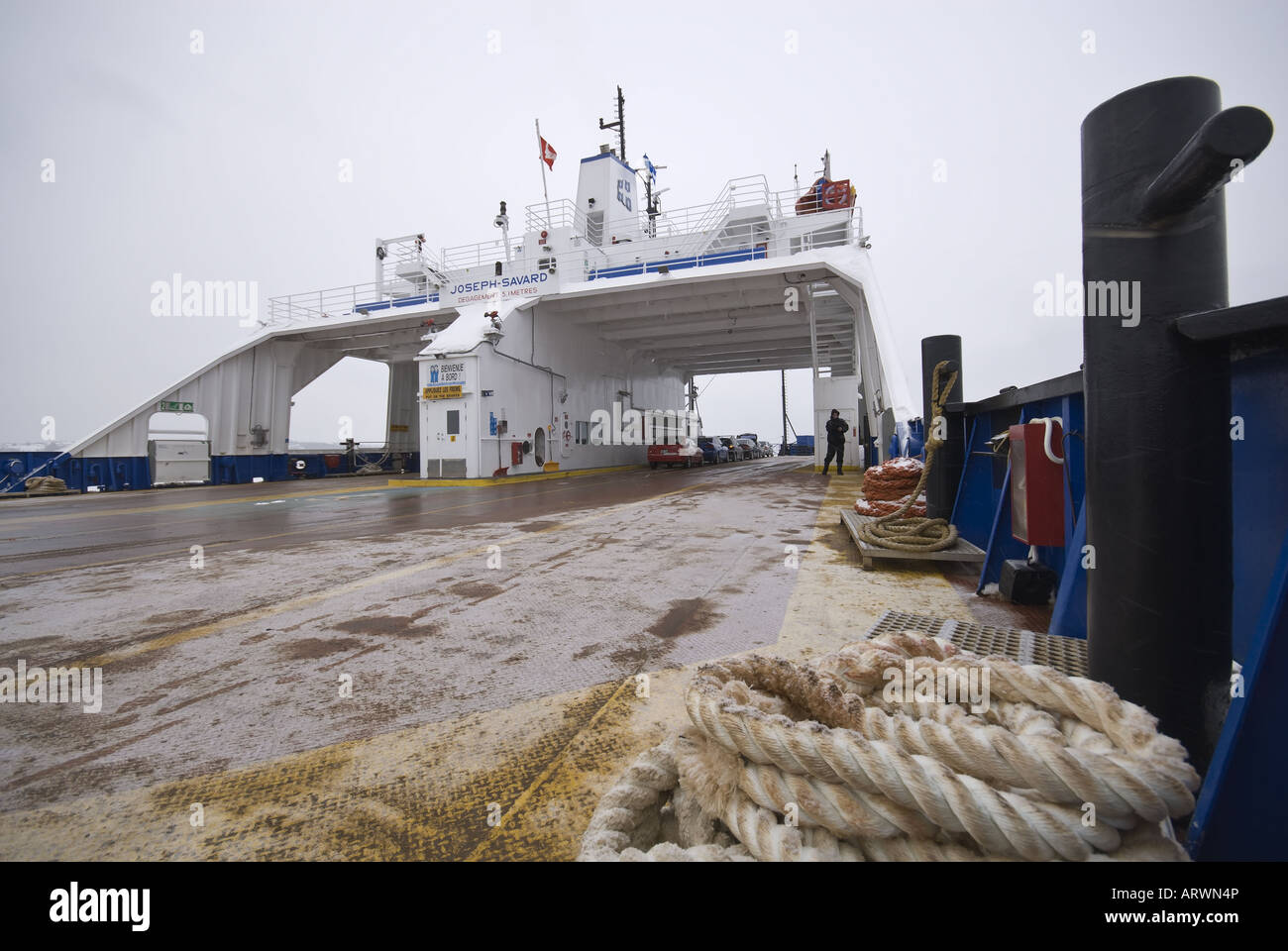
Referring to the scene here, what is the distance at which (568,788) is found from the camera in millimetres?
1492

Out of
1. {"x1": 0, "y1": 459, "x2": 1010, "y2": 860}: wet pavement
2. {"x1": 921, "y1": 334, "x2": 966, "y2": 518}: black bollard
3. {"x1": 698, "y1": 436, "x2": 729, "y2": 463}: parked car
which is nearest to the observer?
{"x1": 0, "y1": 459, "x2": 1010, "y2": 860}: wet pavement

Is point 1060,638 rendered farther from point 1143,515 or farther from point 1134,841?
point 1134,841

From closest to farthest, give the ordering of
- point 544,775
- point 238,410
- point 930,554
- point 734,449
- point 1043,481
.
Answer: point 544,775 → point 1043,481 → point 930,554 → point 238,410 → point 734,449

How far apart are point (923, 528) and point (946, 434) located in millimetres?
912

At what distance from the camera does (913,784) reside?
101 cm

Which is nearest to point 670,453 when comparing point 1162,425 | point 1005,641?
point 1005,641

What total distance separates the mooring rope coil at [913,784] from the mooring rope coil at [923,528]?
305 cm

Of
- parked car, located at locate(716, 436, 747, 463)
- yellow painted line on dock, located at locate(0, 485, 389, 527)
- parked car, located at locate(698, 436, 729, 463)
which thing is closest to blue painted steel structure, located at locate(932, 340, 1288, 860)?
yellow painted line on dock, located at locate(0, 485, 389, 527)

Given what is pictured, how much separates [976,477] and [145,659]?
5.31 metres

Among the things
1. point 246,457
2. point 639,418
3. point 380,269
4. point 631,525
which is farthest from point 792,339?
point 246,457

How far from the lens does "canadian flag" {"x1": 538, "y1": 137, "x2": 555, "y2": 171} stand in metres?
19.5

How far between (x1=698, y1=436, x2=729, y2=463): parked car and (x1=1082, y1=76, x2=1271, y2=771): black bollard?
23912mm

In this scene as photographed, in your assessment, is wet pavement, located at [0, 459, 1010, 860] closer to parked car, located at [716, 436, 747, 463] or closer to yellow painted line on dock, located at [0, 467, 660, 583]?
yellow painted line on dock, located at [0, 467, 660, 583]

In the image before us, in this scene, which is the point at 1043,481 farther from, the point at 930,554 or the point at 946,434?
the point at 946,434
